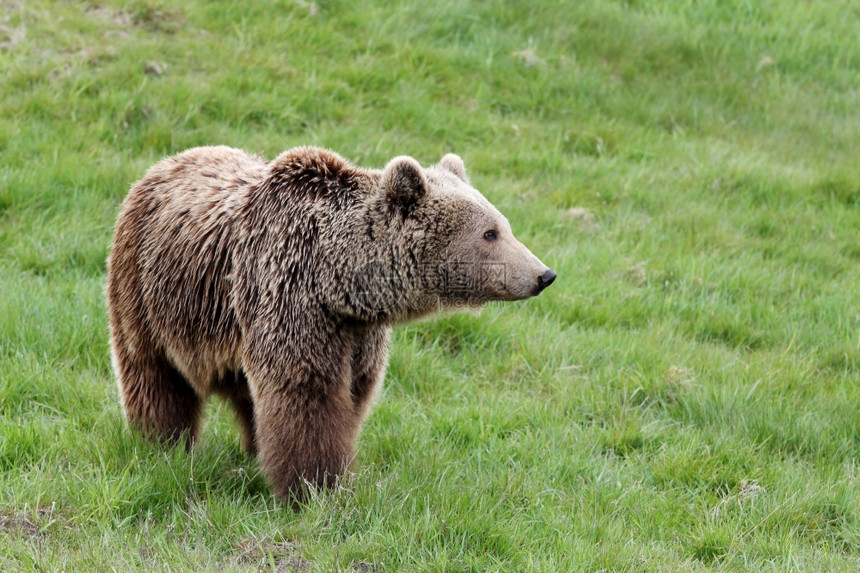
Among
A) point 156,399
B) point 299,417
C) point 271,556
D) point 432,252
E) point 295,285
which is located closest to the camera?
point 271,556

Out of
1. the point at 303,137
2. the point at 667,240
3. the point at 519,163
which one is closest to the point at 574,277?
the point at 667,240

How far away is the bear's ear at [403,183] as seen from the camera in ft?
16.5

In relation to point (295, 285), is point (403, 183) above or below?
above

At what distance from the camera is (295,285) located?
5.05 m

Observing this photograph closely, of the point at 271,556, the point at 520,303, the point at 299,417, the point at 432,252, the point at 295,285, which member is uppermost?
the point at 432,252

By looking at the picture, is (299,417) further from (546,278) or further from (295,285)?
(546,278)

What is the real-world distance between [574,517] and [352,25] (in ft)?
24.4

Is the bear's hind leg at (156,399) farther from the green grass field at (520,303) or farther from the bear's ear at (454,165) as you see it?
the bear's ear at (454,165)

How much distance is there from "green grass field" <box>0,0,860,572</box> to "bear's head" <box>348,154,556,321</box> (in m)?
0.98

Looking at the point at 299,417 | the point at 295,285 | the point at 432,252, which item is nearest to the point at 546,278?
the point at 432,252

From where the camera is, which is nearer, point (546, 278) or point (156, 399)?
point (546, 278)

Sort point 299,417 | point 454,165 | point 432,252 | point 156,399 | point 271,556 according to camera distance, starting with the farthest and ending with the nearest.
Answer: point 454,165
point 156,399
point 432,252
point 299,417
point 271,556

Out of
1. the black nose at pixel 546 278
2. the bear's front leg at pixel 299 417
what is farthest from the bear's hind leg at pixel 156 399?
the black nose at pixel 546 278

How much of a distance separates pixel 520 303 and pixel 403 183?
296 cm
